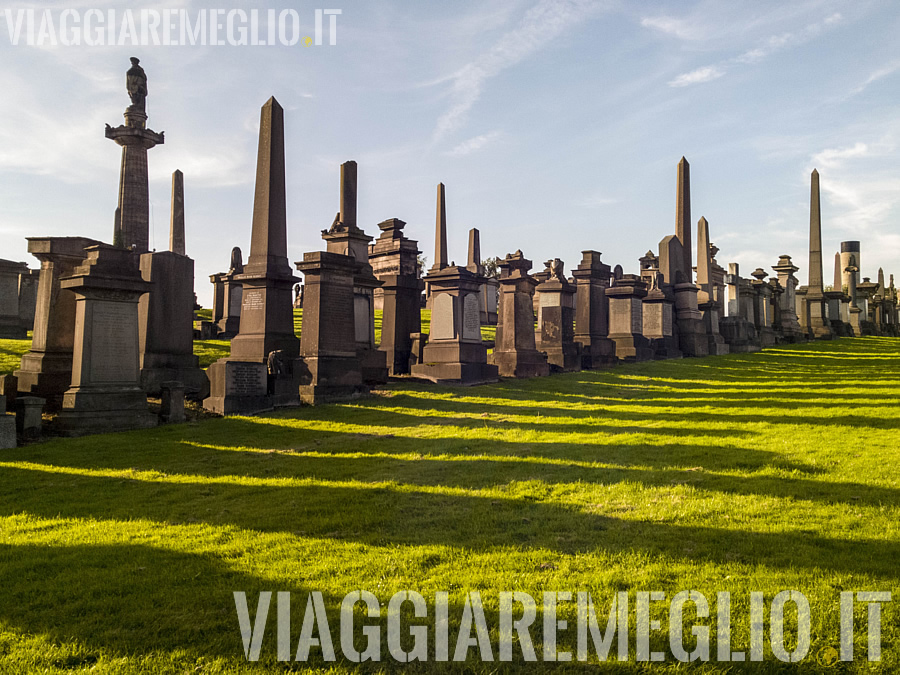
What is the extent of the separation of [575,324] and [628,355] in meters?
2.23

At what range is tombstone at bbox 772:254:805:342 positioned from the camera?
36.3 meters

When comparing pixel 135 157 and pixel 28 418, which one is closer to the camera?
pixel 28 418

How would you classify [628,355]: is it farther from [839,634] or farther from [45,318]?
[839,634]

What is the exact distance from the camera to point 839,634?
3.38m

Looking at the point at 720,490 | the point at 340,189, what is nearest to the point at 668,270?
the point at 340,189

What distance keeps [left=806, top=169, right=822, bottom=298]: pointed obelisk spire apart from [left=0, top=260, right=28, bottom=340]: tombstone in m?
41.3

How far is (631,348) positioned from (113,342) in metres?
17.7

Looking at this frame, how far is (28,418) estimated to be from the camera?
1003 cm

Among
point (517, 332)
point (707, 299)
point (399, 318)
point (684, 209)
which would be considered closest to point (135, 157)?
point (399, 318)

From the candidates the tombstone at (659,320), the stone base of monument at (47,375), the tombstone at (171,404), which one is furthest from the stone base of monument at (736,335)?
the stone base of monument at (47,375)

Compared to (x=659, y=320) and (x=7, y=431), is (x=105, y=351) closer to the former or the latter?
(x=7, y=431)

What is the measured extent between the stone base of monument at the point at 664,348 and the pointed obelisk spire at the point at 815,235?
19.7m

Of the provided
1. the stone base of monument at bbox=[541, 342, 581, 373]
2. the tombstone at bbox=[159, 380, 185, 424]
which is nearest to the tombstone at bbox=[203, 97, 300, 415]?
the tombstone at bbox=[159, 380, 185, 424]

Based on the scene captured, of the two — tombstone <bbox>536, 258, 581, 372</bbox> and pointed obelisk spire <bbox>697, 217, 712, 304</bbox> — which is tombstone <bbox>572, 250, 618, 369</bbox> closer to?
tombstone <bbox>536, 258, 581, 372</bbox>
